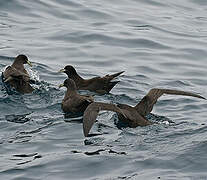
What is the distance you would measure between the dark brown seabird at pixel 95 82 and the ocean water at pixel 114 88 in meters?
0.17

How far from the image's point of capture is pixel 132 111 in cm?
1159

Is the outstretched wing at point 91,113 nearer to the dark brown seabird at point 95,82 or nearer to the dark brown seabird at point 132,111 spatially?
the dark brown seabird at point 132,111

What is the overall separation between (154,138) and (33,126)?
1.91 meters

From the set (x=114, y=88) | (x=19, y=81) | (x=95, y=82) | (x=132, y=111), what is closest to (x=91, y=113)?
(x=132, y=111)

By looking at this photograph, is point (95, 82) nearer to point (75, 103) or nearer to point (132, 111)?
point (75, 103)

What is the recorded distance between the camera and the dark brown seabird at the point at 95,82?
1353cm

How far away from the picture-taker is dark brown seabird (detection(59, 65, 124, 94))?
13.5 m

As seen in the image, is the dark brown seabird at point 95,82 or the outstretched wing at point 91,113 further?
the dark brown seabird at point 95,82

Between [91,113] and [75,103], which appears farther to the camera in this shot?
[75,103]

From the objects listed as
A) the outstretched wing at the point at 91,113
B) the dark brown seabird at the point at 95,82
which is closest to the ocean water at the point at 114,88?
the dark brown seabird at the point at 95,82

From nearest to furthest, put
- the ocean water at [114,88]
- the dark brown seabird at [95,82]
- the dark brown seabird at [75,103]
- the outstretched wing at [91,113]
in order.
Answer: the ocean water at [114,88] < the outstretched wing at [91,113] < the dark brown seabird at [75,103] < the dark brown seabird at [95,82]

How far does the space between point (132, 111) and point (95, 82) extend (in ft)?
7.25

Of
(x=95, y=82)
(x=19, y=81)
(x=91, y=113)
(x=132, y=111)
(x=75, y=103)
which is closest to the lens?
(x=91, y=113)

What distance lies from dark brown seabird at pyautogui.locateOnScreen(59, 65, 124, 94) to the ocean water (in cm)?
17
